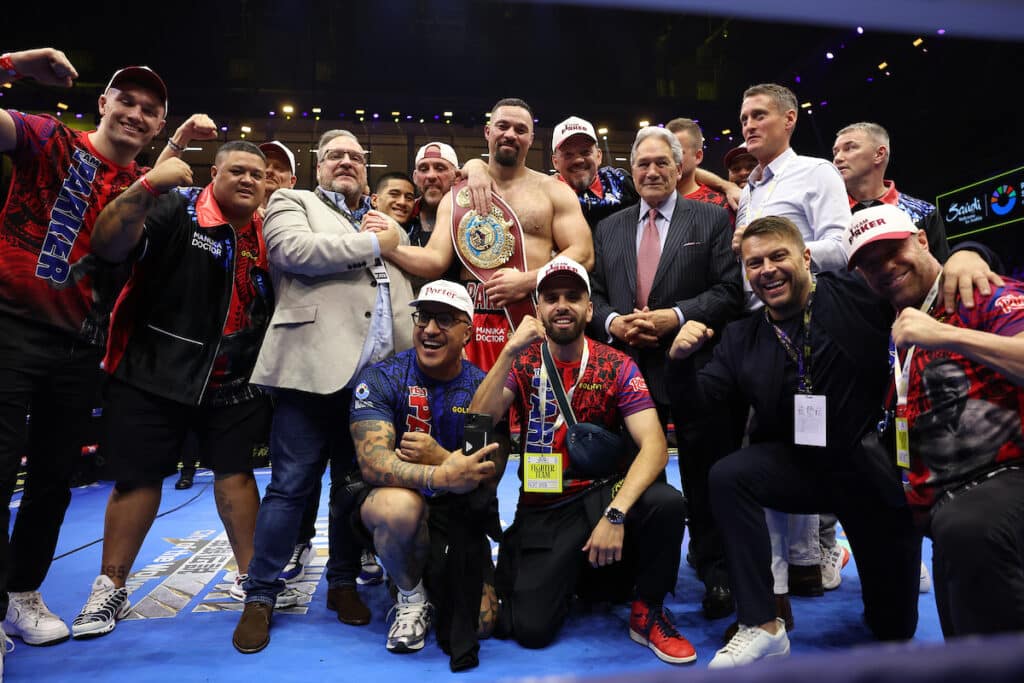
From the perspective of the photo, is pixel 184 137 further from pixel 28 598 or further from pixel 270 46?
pixel 270 46

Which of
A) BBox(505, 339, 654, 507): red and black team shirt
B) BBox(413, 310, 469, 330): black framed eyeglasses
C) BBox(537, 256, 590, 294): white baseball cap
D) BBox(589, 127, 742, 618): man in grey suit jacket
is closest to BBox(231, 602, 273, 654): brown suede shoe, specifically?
BBox(505, 339, 654, 507): red and black team shirt

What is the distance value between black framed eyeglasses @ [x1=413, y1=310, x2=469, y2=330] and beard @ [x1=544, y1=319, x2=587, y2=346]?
14.7 inches

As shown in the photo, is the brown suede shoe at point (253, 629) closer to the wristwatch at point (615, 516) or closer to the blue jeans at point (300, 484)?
the blue jeans at point (300, 484)

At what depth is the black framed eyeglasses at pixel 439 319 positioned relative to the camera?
2617 millimetres

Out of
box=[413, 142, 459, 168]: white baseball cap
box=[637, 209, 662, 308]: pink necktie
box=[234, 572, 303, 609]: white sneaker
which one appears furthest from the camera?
box=[413, 142, 459, 168]: white baseball cap

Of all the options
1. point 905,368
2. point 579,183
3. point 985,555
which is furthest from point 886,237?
point 579,183

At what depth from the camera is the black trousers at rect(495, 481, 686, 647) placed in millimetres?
2439

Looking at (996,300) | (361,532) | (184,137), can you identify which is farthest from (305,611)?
(996,300)

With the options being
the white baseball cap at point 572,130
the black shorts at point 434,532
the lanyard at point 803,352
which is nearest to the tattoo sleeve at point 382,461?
the black shorts at point 434,532

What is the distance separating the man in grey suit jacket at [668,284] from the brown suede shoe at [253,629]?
69.5 inches

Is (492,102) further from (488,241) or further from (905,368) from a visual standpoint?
(905,368)

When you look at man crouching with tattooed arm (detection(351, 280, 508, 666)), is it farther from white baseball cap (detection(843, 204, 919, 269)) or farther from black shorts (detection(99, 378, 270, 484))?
white baseball cap (detection(843, 204, 919, 269))

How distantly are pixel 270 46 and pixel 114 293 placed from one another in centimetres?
1082

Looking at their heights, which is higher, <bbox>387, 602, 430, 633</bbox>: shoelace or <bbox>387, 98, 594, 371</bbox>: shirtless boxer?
A: <bbox>387, 98, 594, 371</bbox>: shirtless boxer
